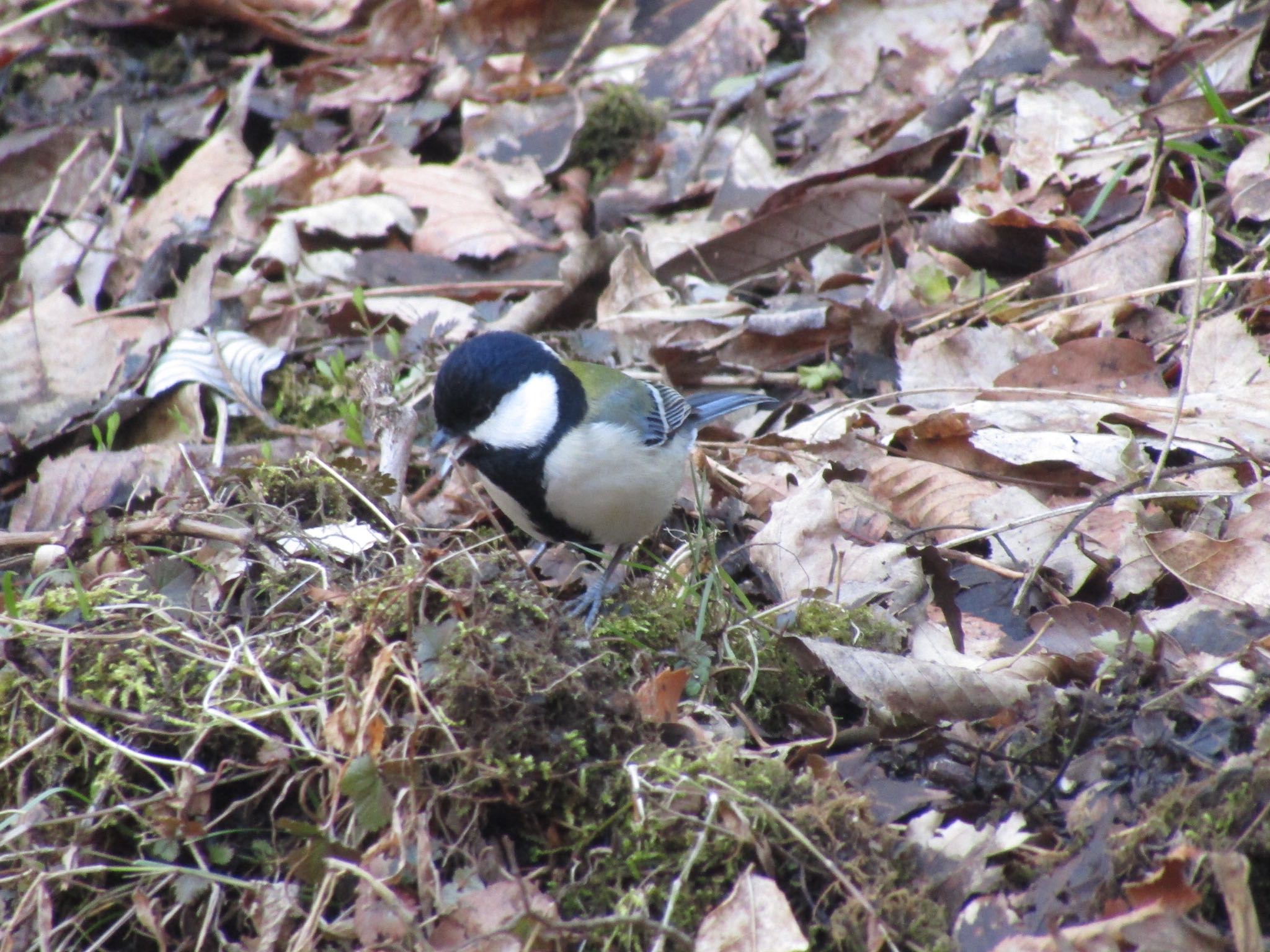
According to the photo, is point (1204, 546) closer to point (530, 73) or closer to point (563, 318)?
point (563, 318)

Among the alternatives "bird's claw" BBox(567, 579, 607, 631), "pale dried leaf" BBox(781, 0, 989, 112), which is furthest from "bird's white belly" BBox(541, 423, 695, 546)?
"pale dried leaf" BBox(781, 0, 989, 112)

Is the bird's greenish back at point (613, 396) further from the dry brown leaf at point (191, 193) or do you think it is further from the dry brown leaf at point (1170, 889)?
the dry brown leaf at point (191, 193)

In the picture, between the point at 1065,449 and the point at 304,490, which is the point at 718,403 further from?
the point at 304,490

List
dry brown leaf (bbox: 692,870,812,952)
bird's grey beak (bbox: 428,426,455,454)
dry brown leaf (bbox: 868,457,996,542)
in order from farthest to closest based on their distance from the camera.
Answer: dry brown leaf (bbox: 868,457,996,542), bird's grey beak (bbox: 428,426,455,454), dry brown leaf (bbox: 692,870,812,952)

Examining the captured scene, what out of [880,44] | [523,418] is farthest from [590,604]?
[880,44]

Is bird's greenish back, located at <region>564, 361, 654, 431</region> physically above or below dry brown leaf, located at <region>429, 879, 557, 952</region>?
Result: below

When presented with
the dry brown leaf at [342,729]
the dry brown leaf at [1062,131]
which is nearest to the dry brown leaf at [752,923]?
the dry brown leaf at [342,729]

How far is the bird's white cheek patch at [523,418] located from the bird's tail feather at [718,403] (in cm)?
78

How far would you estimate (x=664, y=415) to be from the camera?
3.89 m

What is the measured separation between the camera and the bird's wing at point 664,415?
3.70m

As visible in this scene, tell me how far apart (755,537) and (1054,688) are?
1.31 meters

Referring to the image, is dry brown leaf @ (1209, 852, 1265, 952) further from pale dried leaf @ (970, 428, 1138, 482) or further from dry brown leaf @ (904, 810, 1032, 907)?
pale dried leaf @ (970, 428, 1138, 482)

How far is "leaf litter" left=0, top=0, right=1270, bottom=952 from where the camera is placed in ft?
7.01

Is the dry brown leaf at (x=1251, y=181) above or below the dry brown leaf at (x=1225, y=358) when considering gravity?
above
